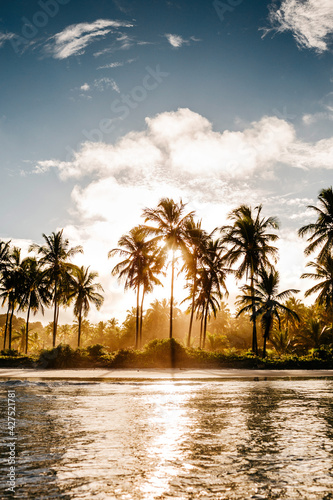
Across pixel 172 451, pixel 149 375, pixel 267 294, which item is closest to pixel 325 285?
pixel 267 294

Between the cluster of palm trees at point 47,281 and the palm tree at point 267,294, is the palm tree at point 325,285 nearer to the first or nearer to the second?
the palm tree at point 267,294

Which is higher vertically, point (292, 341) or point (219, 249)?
point (219, 249)

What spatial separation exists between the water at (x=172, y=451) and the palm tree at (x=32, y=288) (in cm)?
3850

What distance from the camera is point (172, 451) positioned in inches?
202

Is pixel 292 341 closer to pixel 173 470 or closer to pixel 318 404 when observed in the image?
pixel 318 404

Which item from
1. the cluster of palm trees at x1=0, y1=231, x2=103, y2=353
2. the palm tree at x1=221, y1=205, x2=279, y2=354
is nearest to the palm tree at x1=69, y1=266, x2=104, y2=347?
the cluster of palm trees at x1=0, y1=231, x2=103, y2=353

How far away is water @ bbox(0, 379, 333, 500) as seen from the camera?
3643 mm

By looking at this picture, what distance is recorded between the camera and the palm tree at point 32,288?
4603 cm

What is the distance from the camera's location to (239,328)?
2486 inches

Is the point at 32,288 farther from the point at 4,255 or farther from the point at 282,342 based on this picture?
the point at 282,342

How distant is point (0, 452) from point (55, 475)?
1314 millimetres

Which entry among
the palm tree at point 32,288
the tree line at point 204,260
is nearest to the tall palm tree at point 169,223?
the tree line at point 204,260

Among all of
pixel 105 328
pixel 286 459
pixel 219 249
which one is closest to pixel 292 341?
pixel 219 249

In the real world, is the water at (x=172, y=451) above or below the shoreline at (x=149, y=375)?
above
